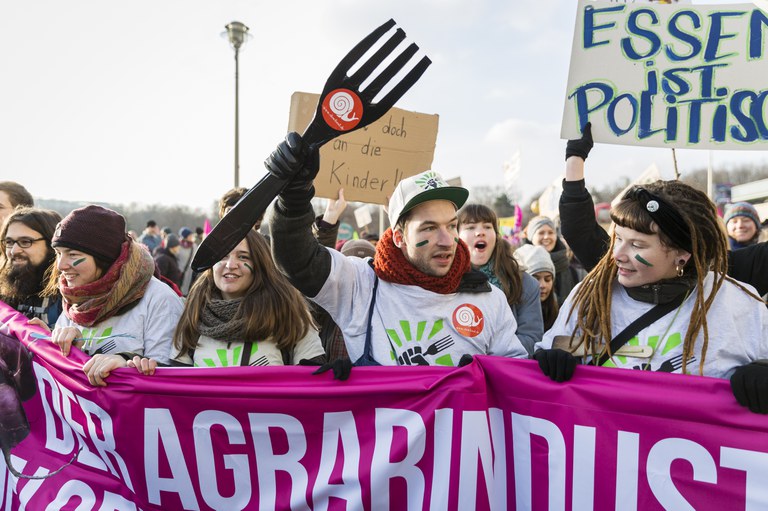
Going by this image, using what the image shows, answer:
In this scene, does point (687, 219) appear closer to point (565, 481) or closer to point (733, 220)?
point (565, 481)

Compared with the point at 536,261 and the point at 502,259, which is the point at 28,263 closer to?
the point at 502,259

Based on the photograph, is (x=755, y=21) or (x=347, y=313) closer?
(x=347, y=313)

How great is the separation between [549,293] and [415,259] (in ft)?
7.77

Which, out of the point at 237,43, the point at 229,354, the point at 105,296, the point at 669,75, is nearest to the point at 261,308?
the point at 229,354

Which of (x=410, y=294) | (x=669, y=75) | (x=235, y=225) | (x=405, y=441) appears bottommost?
(x=405, y=441)

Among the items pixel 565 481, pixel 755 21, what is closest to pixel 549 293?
pixel 755 21

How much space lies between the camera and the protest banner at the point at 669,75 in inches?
106

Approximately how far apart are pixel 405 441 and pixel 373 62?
1.36m

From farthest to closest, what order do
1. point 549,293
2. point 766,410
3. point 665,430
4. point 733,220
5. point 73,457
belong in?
1. point 733,220
2. point 549,293
3. point 73,457
4. point 665,430
5. point 766,410

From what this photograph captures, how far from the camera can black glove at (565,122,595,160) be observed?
8.36 feet

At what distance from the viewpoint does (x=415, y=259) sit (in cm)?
241

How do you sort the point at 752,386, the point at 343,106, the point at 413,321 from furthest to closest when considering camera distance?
the point at 413,321
the point at 343,106
the point at 752,386

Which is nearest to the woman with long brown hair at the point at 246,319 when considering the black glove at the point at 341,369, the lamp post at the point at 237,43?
the black glove at the point at 341,369

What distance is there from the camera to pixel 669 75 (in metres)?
2.76
